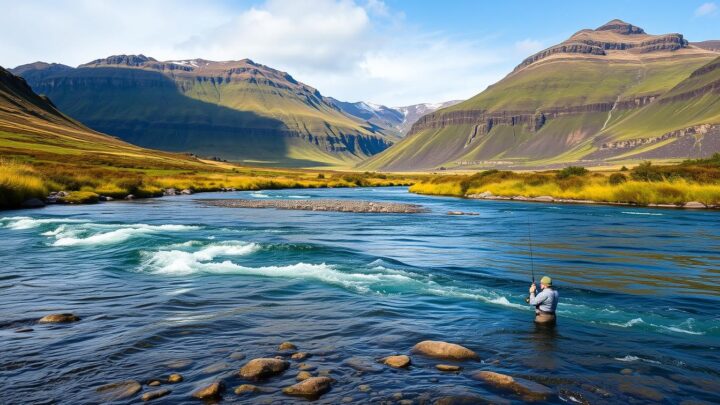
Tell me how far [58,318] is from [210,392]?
27.2 feet

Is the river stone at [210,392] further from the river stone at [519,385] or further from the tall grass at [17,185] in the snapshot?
the tall grass at [17,185]

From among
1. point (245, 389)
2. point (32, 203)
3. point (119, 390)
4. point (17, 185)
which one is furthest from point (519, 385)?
point (17, 185)

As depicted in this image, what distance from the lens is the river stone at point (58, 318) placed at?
50.5 ft

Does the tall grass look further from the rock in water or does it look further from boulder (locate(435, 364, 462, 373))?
boulder (locate(435, 364, 462, 373))

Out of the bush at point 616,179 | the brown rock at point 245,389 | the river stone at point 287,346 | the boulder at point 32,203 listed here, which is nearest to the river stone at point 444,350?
the river stone at point 287,346

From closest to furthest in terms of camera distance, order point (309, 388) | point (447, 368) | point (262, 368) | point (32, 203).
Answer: point (309, 388)
point (262, 368)
point (447, 368)
point (32, 203)

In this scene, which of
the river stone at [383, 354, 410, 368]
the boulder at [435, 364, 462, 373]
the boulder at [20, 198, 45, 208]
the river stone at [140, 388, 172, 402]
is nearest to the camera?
the river stone at [140, 388, 172, 402]

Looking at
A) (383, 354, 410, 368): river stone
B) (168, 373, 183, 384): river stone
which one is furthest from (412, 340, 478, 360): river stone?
(168, 373, 183, 384): river stone

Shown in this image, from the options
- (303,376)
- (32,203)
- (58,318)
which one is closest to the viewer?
(303,376)

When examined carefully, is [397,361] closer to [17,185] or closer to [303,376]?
[303,376]

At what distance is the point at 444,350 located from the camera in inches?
505

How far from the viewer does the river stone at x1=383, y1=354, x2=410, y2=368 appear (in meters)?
12.0

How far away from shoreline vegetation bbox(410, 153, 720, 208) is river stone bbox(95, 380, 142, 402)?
62.0 meters

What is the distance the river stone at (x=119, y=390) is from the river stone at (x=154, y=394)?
0.33 m
